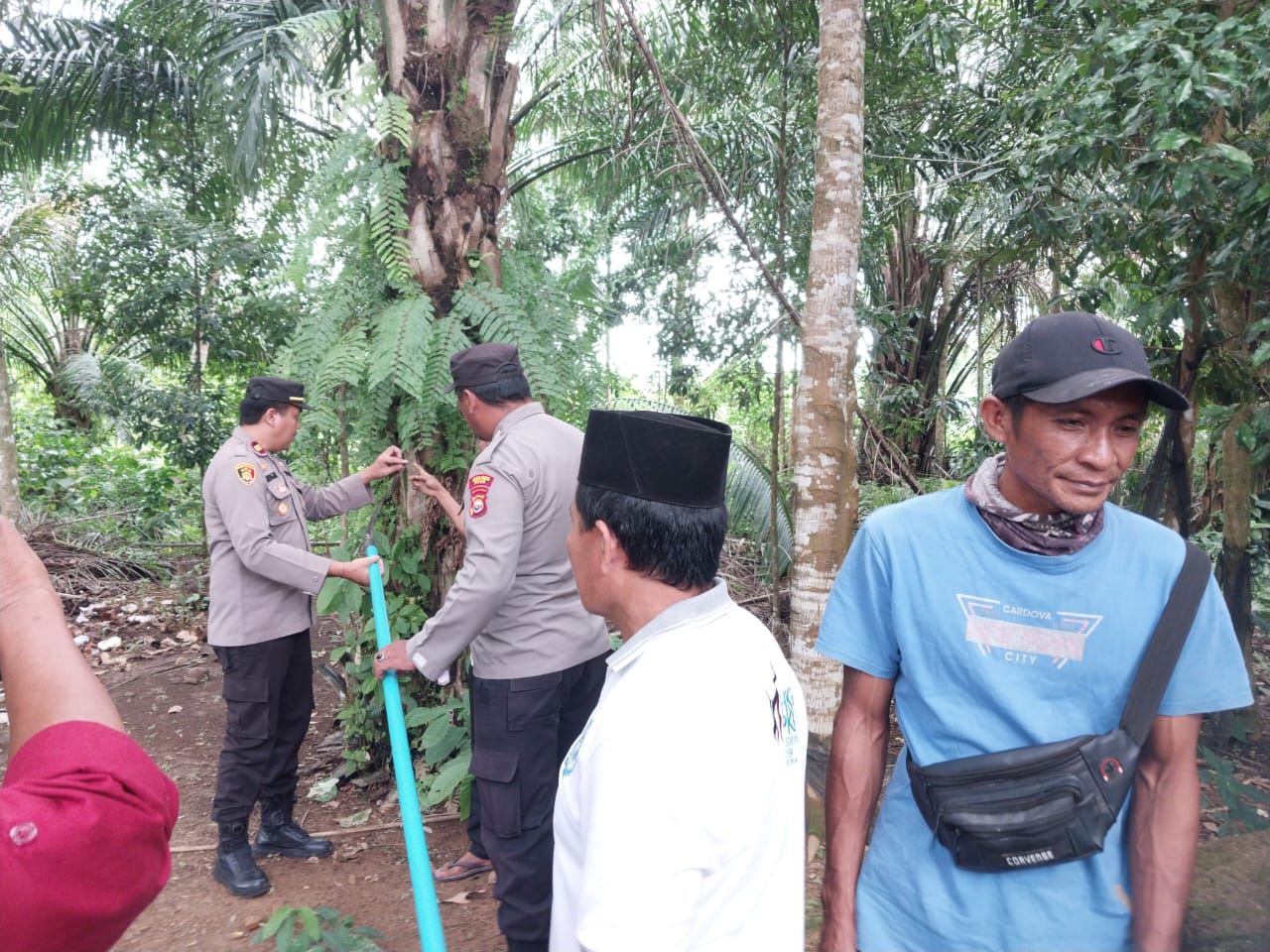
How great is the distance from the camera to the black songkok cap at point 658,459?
4.80ft

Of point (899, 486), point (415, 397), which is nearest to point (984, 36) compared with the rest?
point (899, 486)

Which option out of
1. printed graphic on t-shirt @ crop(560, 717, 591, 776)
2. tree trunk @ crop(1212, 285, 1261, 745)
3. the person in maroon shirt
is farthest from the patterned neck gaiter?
tree trunk @ crop(1212, 285, 1261, 745)

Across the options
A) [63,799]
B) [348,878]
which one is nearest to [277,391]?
[348,878]

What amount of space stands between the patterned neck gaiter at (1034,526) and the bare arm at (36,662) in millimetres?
1457

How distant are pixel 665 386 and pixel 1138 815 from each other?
312 inches

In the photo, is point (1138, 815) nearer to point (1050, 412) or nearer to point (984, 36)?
point (1050, 412)

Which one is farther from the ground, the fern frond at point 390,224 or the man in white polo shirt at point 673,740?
the fern frond at point 390,224

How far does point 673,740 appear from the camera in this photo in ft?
3.79

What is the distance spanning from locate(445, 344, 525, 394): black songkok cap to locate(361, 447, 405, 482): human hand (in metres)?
0.91

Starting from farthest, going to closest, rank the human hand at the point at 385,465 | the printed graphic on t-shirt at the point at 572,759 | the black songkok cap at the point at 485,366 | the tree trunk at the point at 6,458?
the tree trunk at the point at 6,458 < the human hand at the point at 385,465 < the black songkok cap at the point at 485,366 < the printed graphic on t-shirt at the point at 572,759

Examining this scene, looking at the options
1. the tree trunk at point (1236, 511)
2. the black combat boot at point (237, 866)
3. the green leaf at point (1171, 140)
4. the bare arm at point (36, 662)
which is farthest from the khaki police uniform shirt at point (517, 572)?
the tree trunk at point (1236, 511)

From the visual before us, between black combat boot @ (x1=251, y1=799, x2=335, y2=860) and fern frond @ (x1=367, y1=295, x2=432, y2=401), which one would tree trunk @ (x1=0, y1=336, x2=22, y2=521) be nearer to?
black combat boot @ (x1=251, y1=799, x2=335, y2=860)

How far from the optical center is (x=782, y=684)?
4.83ft

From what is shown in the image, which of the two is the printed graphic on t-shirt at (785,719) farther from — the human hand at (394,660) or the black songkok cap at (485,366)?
the black songkok cap at (485,366)
